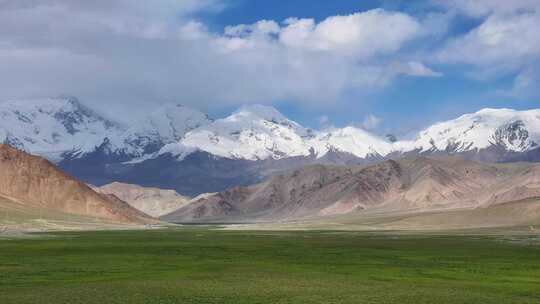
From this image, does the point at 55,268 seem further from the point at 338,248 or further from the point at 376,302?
the point at 338,248

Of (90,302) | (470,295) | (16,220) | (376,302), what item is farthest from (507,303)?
(16,220)

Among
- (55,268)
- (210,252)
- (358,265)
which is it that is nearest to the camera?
(55,268)

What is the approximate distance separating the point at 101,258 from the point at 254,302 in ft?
129

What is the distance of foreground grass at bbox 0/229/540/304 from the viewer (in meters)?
53.3

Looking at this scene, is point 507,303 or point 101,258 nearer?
point 507,303

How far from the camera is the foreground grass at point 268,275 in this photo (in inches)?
2098

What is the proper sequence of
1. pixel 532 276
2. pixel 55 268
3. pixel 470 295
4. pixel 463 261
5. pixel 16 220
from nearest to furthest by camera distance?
1. pixel 470 295
2. pixel 532 276
3. pixel 55 268
4. pixel 463 261
5. pixel 16 220

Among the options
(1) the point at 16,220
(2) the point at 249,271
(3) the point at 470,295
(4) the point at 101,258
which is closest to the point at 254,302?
(3) the point at 470,295

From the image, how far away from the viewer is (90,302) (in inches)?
1957

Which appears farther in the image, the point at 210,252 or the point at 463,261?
the point at 210,252

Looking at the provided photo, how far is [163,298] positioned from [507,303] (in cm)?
2109

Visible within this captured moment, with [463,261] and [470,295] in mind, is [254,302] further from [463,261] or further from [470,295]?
[463,261]

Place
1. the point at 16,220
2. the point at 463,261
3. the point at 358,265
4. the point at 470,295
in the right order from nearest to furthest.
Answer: the point at 470,295
the point at 358,265
the point at 463,261
the point at 16,220

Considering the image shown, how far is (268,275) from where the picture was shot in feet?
223
